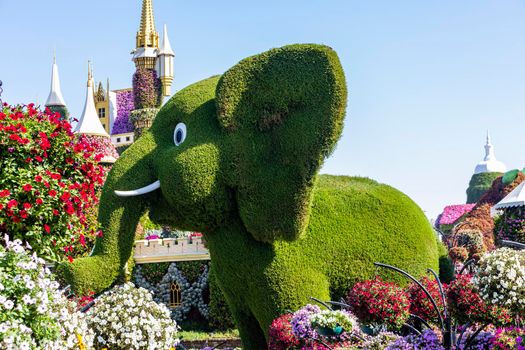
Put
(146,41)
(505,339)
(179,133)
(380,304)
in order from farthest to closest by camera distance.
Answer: (146,41) < (179,133) < (380,304) < (505,339)

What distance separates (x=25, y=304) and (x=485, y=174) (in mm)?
58759

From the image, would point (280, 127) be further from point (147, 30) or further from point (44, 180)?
point (147, 30)

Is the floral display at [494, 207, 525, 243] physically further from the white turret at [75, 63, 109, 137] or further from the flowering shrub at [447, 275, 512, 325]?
the white turret at [75, 63, 109, 137]

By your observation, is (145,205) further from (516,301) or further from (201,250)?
(201,250)

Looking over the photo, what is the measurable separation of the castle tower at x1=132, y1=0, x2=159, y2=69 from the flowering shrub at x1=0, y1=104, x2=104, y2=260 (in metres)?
38.3

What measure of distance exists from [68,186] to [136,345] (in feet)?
7.57

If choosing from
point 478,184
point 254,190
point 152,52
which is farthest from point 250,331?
point 478,184

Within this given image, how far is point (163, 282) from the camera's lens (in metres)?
25.8

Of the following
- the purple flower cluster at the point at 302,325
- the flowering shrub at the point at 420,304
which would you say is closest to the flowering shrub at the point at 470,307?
the flowering shrub at the point at 420,304

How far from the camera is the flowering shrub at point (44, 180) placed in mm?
8547

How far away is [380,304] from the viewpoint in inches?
389

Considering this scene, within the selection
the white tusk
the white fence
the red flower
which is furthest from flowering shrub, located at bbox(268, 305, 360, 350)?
the white fence

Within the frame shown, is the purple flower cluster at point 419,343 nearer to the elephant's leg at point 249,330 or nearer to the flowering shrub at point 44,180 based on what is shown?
the elephant's leg at point 249,330

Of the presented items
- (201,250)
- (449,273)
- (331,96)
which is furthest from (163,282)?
(331,96)
